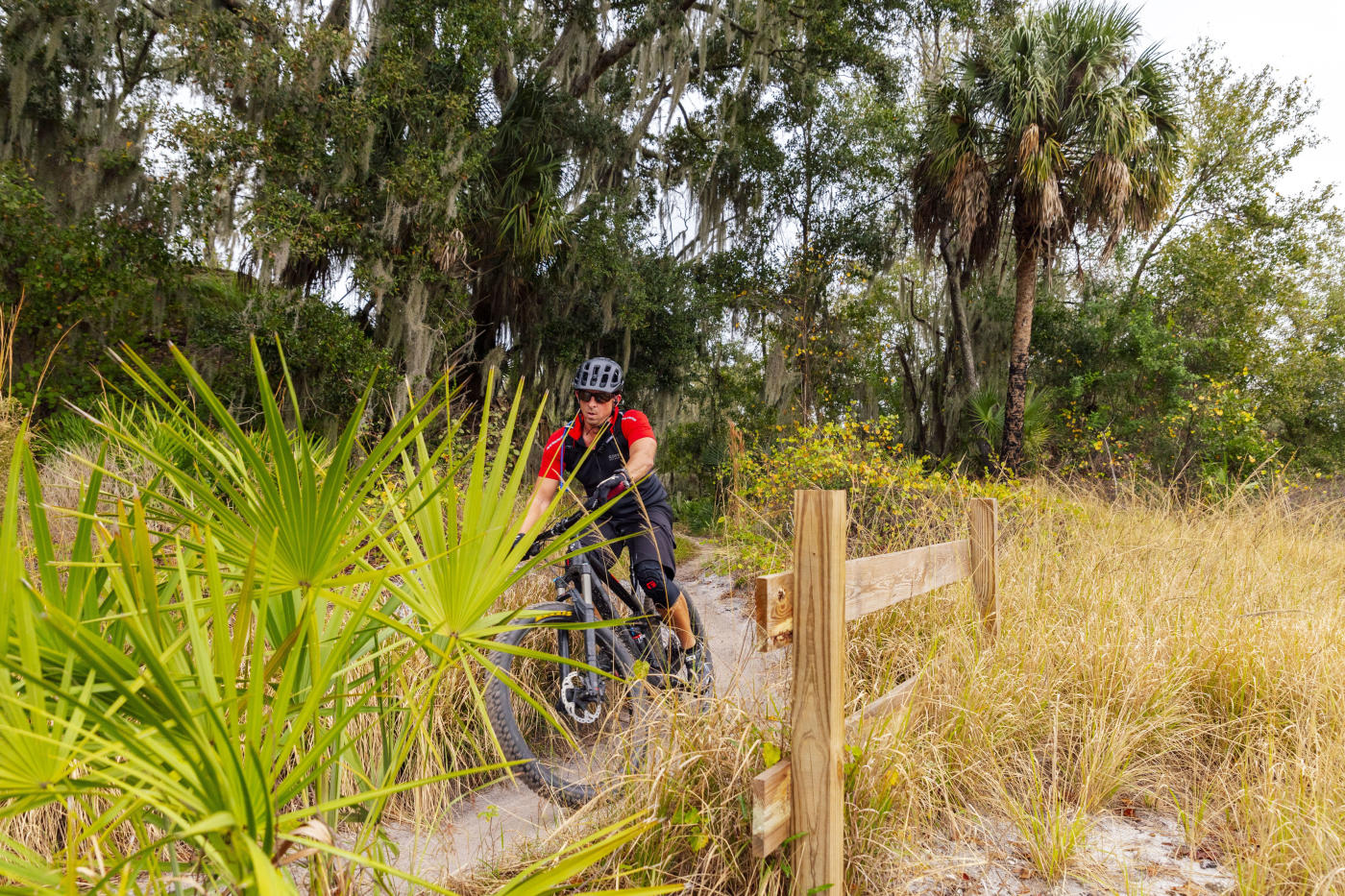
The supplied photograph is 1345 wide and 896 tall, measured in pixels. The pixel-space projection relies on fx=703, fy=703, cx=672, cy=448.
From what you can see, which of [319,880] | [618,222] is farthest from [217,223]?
[319,880]

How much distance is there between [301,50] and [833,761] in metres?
9.42

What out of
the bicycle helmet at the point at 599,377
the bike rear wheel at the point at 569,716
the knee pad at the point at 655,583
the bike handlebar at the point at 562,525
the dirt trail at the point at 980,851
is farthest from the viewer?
the bicycle helmet at the point at 599,377

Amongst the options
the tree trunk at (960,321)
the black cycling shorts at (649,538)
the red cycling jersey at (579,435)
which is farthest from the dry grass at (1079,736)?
the tree trunk at (960,321)

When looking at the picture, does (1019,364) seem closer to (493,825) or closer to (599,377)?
(599,377)

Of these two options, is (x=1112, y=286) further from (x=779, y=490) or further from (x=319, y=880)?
(x=319, y=880)

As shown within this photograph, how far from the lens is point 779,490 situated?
7574 mm

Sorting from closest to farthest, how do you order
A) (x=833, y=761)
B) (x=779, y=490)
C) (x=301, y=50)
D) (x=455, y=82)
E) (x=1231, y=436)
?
(x=833, y=761) → (x=779, y=490) → (x=301, y=50) → (x=455, y=82) → (x=1231, y=436)

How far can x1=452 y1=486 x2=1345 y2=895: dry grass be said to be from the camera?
2.20 metres

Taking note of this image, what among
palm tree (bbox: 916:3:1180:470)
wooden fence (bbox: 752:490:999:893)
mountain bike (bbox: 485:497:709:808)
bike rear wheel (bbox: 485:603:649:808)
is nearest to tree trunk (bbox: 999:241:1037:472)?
palm tree (bbox: 916:3:1180:470)

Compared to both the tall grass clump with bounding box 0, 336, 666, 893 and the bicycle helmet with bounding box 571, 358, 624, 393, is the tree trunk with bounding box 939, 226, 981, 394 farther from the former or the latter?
the tall grass clump with bounding box 0, 336, 666, 893

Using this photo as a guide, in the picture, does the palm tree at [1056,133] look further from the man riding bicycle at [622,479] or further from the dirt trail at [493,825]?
the dirt trail at [493,825]

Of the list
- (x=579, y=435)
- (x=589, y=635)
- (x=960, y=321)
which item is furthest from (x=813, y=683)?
(x=960, y=321)

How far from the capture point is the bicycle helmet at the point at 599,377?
11.5 feet

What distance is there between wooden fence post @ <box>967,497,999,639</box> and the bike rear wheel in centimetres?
180
